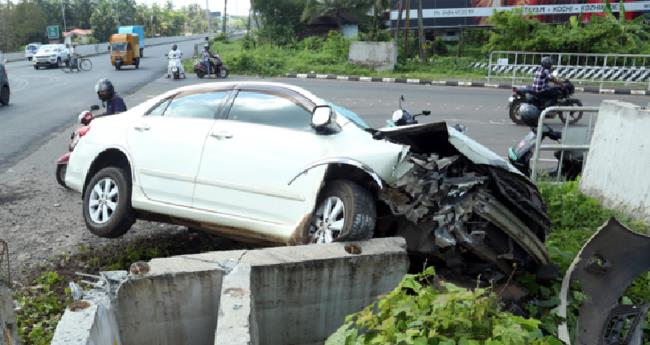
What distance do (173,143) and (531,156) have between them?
15.1 feet

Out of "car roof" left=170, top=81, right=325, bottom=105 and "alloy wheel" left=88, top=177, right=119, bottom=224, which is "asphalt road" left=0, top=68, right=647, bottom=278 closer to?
"alloy wheel" left=88, top=177, right=119, bottom=224

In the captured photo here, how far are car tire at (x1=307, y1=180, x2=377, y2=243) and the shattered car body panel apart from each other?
7.0 inches

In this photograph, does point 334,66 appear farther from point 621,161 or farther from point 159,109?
point 159,109

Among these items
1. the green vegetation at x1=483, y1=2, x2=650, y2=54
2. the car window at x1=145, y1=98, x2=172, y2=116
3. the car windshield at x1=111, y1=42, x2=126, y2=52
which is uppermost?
the green vegetation at x1=483, y1=2, x2=650, y2=54

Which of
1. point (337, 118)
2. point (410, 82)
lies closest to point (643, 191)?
point (337, 118)

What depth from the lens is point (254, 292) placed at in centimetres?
356

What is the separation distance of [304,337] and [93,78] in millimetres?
24360

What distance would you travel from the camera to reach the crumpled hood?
407 centimetres

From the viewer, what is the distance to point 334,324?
3803 mm

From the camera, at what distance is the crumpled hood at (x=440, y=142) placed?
160 inches

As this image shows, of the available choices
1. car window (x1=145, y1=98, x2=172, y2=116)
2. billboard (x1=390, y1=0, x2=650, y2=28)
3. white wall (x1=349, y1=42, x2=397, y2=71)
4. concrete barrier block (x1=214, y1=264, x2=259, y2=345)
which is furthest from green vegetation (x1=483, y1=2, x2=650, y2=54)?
concrete barrier block (x1=214, y1=264, x2=259, y2=345)

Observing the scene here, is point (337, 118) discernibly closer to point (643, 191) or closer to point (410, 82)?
point (643, 191)

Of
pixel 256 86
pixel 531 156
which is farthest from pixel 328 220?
pixel 531 156

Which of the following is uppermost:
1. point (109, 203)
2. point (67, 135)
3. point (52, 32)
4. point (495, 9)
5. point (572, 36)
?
point (495, 9)
